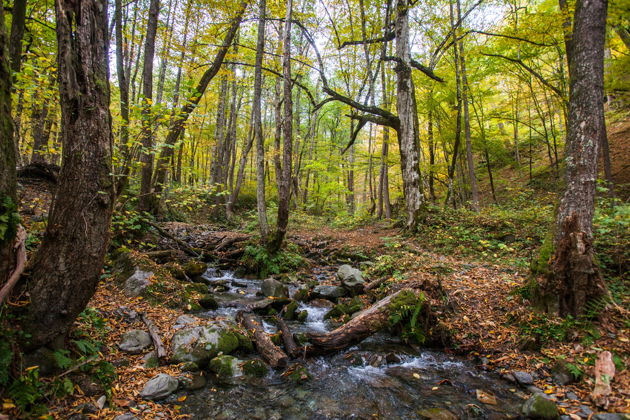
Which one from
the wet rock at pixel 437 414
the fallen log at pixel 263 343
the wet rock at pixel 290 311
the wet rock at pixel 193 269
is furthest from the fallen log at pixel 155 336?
the wet rock at pixel 437 414

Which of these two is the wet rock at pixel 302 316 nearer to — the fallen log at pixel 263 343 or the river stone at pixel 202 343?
the fallen log at pixel 263 343

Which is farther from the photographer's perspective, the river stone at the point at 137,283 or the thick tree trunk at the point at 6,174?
the river stone at the point at 137,283

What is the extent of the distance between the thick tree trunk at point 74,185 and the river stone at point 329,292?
5189 mm

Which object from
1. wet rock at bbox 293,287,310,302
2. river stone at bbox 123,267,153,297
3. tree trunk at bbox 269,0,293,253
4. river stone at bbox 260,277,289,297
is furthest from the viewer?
tree trunk at bbox 269,0,293,253

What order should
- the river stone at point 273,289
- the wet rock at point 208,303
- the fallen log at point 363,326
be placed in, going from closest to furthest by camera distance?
the fallen log at point 363,326
the wet rock at point 208,303
the river stone at point 273,289

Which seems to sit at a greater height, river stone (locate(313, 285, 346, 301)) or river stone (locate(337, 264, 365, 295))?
river stone (locate(337, 264, 365, 295))

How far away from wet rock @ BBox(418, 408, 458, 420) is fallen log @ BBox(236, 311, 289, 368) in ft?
6.61

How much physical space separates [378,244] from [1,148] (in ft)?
32.8

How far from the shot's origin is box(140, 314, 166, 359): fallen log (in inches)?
160

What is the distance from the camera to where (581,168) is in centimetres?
454

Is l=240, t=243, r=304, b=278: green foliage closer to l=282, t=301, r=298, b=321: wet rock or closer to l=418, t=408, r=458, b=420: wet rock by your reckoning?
l=282, t=301, r=298, b=321: wet rock

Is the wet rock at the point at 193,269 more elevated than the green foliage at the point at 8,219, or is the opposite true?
the green foliage at the point at 8,219

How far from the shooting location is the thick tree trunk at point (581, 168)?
4.45 meters

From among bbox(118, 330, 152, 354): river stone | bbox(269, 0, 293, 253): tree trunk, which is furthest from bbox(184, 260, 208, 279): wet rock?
bbox(118, 330, 152, 354): river stone
